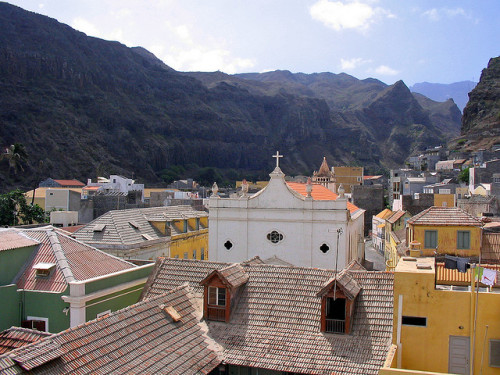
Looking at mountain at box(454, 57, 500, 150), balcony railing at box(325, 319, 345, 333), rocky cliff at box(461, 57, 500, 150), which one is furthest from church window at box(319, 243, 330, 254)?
rocky cliff at box(461, 57, 500, 150)

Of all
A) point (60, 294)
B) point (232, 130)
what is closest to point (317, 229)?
point (60, 294)

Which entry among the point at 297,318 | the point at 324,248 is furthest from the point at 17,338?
the point at 324,248

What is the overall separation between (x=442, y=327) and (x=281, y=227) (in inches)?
663

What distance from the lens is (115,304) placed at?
59.7 ft

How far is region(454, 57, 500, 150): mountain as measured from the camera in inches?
4245

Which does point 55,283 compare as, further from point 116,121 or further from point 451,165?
point 116,121

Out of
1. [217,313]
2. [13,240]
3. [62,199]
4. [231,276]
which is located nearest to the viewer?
[217,313]

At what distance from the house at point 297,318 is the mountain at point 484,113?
4002 inches

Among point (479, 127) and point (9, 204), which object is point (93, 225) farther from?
point (479, 127)

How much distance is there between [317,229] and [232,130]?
15463 cm

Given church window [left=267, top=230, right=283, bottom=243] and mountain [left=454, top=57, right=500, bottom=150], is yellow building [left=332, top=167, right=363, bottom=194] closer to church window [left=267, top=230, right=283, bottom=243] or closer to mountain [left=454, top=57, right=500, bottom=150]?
mountain [left=454, top=57, right=500, bottom=150]

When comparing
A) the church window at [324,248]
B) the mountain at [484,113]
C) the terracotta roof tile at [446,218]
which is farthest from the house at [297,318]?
the mountain at [484,113]

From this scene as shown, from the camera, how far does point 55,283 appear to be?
57.7 ft

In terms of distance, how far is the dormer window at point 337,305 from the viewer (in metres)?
14.2
